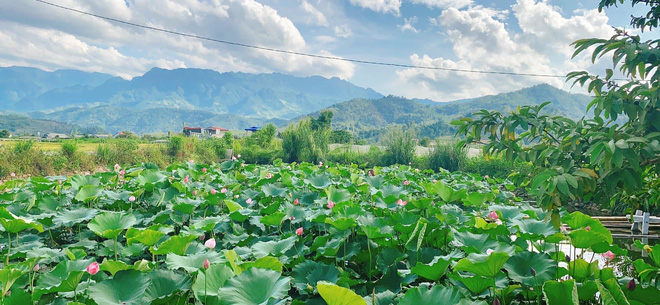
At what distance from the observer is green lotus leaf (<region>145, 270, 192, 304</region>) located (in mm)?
1453

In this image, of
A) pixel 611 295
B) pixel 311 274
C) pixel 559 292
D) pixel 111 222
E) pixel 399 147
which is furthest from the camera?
pixel 399 147

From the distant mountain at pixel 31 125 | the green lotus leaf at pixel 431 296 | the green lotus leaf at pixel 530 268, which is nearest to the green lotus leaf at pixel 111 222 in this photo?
the green lotus leaf at pixel 431 296

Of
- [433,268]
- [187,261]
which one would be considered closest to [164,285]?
[187,261]

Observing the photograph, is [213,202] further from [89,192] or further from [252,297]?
[252,297]

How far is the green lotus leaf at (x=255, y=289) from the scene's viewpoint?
1295 mm

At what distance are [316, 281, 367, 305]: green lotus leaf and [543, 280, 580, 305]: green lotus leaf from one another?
63cm

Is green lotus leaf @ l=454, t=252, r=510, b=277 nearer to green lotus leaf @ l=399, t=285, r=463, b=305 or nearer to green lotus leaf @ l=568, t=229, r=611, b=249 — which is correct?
green lotus leaf @ l=399, t=285, r=463, b=305

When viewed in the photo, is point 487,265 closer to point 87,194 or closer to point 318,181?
point 318,181

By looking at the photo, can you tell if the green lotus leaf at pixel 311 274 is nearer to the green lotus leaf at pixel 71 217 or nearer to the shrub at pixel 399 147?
the green lotus leaf at pixel 71 217

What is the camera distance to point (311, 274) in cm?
177

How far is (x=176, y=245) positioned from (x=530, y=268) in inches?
59.7

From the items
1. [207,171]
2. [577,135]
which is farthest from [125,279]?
[207,171]

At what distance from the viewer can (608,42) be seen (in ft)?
5.31

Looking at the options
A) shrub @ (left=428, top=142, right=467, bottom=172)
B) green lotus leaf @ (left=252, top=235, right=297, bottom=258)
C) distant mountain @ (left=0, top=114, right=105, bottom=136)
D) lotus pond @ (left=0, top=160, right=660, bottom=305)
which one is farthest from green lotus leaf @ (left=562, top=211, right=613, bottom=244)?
distant mountain @ (left=0, top=114, right=105, bottom=136)
